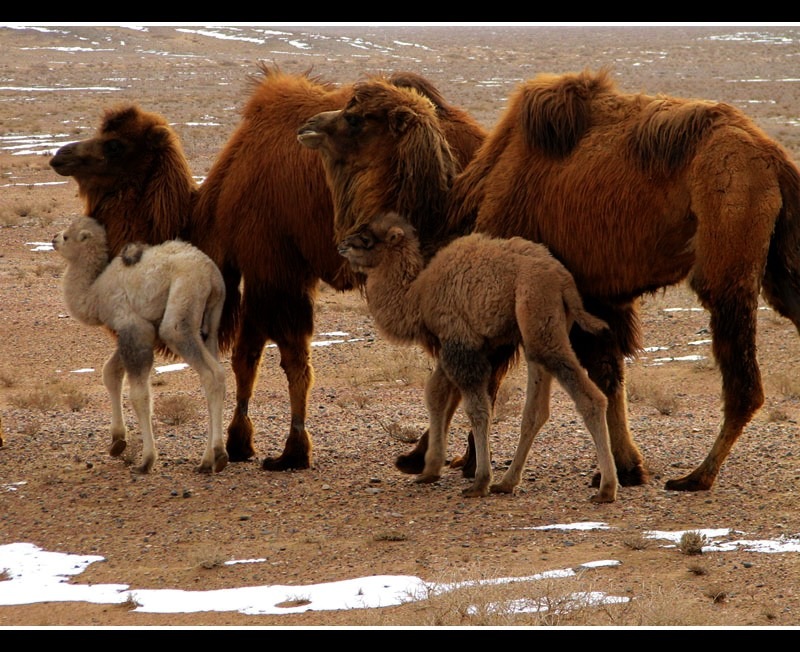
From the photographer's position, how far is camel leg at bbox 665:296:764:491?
23.1ft

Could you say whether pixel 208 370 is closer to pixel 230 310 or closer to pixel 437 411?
pixel 230 310

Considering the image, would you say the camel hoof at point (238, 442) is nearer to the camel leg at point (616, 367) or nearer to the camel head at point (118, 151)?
the camel head at point (118, 151)

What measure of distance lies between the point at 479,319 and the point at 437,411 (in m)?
0.72

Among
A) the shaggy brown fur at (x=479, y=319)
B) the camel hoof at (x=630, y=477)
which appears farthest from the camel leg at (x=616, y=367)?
the shaggy brown fur at (x=479, y=319)

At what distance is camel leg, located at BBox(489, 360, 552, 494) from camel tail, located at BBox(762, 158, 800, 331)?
1.52m

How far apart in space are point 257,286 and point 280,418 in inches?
90.7

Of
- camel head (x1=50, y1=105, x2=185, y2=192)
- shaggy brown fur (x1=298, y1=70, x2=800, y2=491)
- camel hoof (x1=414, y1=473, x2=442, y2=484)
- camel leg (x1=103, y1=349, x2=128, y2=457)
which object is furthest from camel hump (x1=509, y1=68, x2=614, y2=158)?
camel leg (x1=103, y1=349, x2=128, y2=457)

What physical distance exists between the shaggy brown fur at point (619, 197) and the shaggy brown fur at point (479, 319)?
33cm

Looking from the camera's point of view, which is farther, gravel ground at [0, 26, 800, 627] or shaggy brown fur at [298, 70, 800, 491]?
shaggy brown fur at [298, 70, 800, 491]

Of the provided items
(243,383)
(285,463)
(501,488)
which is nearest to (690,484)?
(501,488)

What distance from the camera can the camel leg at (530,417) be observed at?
764 centimetres

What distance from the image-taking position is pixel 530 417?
7664 millimetres

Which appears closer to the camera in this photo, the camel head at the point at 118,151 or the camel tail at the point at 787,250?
the camel tail at the point at 787,250

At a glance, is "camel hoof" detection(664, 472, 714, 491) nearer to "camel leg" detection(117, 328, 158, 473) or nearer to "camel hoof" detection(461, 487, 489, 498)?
"camel hoof" detection(461, 487, 489, 498)
